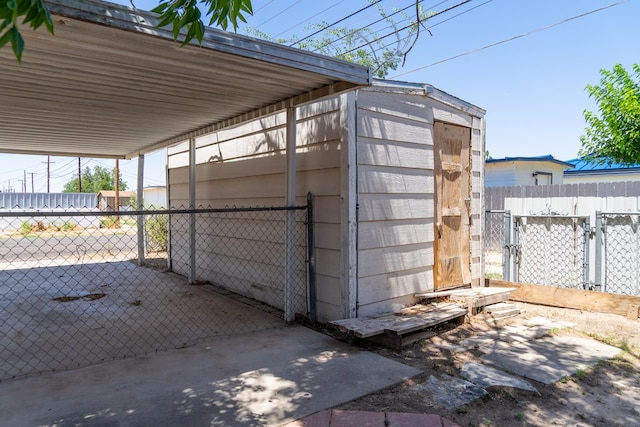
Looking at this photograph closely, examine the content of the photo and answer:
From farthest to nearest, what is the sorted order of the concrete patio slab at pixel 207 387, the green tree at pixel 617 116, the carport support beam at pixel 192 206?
the green tree at pixel 617 116 < the carport support beam at pixel 192 206 < the concrete patio slab at pixel 207 387

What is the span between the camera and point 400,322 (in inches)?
154

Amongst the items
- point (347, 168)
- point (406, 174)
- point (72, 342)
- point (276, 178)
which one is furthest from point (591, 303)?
point (72, 342)

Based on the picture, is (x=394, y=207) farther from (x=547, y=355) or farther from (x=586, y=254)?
(x=586, y=254)

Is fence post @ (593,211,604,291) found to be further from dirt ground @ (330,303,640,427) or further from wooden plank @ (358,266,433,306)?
wooden plank @ (358,266,433,306)

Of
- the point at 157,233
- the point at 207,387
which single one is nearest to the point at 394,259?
the point at 207,387

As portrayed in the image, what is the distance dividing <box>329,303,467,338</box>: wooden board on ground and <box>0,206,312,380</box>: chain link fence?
0.88 metres

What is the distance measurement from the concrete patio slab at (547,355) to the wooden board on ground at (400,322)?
0.52 meters

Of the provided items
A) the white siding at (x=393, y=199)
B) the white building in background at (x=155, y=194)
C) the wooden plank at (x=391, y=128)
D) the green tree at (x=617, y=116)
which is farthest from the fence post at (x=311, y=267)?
the white building in background at (x=155, y=194)

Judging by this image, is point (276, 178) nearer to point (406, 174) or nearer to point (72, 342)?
point (406, 174)

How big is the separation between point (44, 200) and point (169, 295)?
1207 inches

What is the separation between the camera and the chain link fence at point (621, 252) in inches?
195

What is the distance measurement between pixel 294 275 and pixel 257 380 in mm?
1807

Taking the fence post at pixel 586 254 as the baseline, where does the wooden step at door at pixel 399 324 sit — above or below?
below

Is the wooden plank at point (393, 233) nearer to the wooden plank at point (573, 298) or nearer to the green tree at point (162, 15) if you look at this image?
the wooden plank at point (573, 298)
